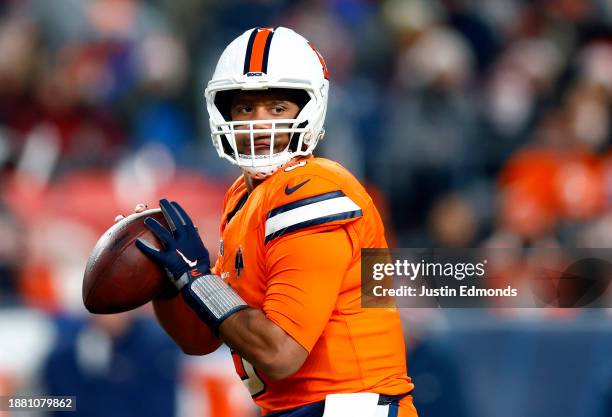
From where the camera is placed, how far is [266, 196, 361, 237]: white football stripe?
2.98 m

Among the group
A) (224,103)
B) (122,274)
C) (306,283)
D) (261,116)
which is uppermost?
(224,103)

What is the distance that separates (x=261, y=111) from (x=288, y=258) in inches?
21.8

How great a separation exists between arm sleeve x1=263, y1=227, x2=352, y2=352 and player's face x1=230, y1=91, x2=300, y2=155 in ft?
1.34

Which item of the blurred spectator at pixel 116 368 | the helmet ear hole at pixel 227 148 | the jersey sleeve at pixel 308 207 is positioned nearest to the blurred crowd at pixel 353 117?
the blurred spectator at pixel 116 368

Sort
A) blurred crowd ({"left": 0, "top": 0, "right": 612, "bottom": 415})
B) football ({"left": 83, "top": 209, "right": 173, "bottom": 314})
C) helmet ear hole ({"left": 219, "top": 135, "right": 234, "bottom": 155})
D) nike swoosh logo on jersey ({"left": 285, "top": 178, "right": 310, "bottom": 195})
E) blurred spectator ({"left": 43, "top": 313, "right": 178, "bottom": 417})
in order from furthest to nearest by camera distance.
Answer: blurred crowd ({"left": 0, "top": 0, "right": 612, "bottom": 415}) < blurred spectator ({"left": 43, "top": 313, "right": 178, "bottom": 417}) < helmet ear hole ({"left": 219, "top": 135, "right": 234, "bottom": 155}) < football ({"left": 83, "top": 209, "right": 173, "bottom": 314}) < nike swoosh logo on jersey ({"left": 285, "top": 178, "right": 310, "bottom": 195})

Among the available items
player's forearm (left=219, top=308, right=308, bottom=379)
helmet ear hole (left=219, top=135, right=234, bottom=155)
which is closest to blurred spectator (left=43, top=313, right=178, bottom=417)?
helmet ear hole (left=219, top=135, right=234, bottom=155)

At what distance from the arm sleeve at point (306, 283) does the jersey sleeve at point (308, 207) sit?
0.03 metres

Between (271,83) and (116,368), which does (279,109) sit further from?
(116,368)

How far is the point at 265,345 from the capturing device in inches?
115

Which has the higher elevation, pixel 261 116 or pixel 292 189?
pixel 261 116

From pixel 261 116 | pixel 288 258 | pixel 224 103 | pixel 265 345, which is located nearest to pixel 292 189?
pixel 288 258

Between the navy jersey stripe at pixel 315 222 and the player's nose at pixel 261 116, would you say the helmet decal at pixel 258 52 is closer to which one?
the player's nose at pixel 261 116

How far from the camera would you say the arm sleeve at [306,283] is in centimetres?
294

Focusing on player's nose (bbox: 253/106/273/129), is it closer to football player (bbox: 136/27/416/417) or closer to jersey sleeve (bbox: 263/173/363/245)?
football player (bbox: 136/27/416/417)
